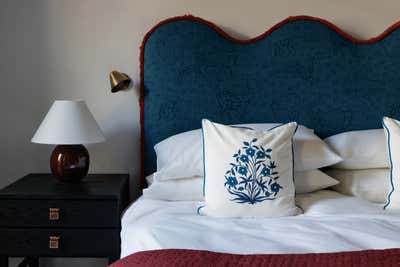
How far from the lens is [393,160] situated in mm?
1986

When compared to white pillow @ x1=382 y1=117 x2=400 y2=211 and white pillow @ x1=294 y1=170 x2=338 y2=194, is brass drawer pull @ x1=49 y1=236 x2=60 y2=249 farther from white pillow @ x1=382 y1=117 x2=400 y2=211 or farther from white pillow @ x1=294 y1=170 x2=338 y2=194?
white pillow @ x1=382 y1=117 x2=400 y2=211

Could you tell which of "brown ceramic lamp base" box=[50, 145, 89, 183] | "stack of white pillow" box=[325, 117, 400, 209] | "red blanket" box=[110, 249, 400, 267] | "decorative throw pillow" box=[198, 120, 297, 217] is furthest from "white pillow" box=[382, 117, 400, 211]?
"brown ceramic lamp base" box=[50, 145, 89, 183]

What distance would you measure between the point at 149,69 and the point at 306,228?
1198 mm

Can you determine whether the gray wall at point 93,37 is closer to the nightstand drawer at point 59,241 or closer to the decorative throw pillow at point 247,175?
the nightstand drawer at point 59,241

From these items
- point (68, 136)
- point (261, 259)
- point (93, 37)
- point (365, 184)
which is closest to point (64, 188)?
point (68, 136)

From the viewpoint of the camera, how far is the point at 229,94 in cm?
244

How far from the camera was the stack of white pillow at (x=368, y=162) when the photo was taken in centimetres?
201

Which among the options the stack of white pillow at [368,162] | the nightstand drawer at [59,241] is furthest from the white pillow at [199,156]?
the nightstand drawer at [59,241]

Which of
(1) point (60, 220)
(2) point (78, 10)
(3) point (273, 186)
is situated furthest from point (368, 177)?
(2) point (78, 10)

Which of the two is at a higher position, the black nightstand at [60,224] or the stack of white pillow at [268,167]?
the stack of white pillow at [268,167]

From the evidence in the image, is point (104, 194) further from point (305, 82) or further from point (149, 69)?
point (305, 82)

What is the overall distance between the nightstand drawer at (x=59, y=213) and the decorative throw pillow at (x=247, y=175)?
1.47ft

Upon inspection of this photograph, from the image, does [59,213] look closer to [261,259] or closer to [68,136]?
[68,136]

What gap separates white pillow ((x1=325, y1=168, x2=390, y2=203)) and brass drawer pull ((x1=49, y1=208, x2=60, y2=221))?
1.24 metres
